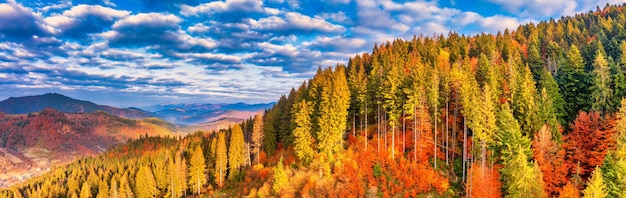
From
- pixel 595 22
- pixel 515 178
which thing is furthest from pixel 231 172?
pixel 595 22

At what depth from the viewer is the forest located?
154 ft

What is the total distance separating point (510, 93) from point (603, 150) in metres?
14.6

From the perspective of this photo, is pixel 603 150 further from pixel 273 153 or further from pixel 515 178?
pixel 273 153

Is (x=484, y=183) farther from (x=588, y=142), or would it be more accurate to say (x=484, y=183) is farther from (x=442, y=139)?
(x=588, y=142)

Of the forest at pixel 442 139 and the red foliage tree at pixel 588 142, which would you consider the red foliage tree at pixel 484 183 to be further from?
the red foliage tree at pixel 588 142

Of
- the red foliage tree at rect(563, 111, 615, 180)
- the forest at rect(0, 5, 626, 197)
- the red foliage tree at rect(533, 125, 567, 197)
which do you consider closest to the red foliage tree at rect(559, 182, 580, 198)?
the forest at rect(0, 5, 626, 197)

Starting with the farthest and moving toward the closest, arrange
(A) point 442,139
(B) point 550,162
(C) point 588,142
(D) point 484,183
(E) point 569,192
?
(A) point 442,139, (C) point 588,142, (B) point 550,162, (D) point 484,183, (E) point 569,192

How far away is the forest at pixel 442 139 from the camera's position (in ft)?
154

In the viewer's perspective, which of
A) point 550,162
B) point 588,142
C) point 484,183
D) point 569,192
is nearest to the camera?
point 569,192

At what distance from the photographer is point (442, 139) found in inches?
2314

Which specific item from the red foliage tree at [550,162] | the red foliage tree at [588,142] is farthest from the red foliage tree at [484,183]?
the red foliage tree at [588,142]

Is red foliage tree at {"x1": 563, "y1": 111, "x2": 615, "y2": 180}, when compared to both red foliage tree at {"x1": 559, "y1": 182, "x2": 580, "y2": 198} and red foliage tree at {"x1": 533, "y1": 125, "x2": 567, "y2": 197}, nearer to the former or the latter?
red foliage tree at {"x1": 533, "y1": 125, "x2": 567, "y2": 197}

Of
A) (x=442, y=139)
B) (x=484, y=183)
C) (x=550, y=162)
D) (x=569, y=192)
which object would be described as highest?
(x=442, y=139)

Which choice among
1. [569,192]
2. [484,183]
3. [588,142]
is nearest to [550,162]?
[569,192]
